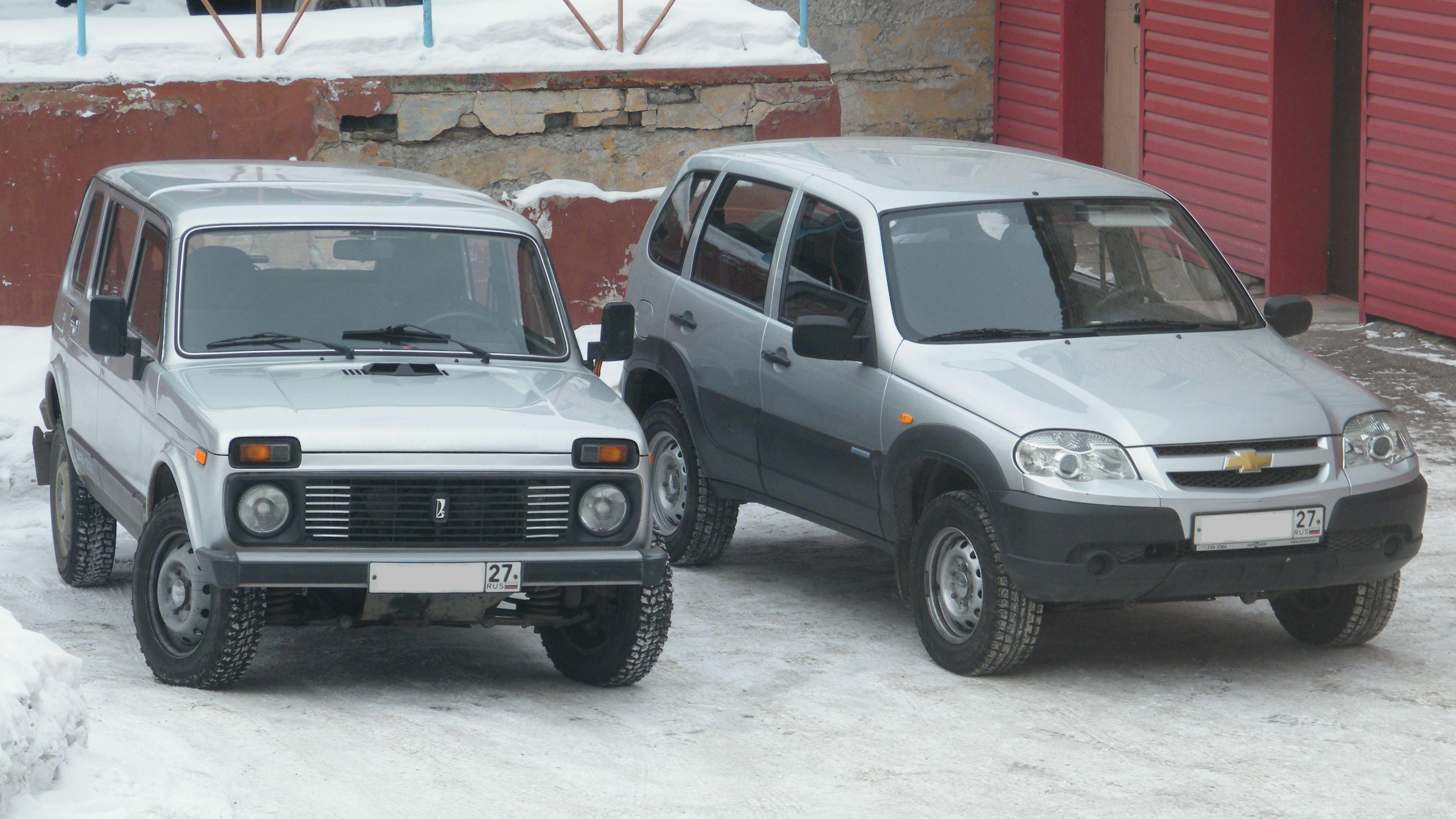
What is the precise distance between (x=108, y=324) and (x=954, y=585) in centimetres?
319

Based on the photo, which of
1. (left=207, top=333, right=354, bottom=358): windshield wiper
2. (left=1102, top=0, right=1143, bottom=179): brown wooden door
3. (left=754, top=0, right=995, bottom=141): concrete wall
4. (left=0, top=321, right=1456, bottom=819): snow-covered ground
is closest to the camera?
(left=0, top=321, right=1456, bottom=819): snow-covered ground

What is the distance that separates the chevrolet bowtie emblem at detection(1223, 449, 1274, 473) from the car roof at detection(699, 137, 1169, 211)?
5.31 ft

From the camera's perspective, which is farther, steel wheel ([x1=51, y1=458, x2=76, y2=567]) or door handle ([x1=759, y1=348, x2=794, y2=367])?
steel wheel ([x1=51, y1=458, x2=76, y2=567])

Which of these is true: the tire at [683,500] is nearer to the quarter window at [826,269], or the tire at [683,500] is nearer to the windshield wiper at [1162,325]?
the quarter window at [826,269]

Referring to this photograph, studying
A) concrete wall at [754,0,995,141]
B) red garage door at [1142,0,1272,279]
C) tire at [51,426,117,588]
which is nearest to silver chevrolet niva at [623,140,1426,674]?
tire at [51,426,117,588]

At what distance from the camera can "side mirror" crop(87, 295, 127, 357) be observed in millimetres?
6629

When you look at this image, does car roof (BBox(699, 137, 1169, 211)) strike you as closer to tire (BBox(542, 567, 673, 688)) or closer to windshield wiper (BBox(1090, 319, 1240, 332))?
windshield wiper (BBox(1090, 319, 1240, 332))

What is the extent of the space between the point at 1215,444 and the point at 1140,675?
39.1 inches

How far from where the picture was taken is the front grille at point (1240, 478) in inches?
244

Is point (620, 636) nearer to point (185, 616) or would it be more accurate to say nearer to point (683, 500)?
point (185, 616)

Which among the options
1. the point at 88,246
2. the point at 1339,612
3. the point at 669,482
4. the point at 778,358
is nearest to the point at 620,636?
the point at 778,358

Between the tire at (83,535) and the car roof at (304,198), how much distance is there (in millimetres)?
1315

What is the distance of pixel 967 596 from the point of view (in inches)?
259

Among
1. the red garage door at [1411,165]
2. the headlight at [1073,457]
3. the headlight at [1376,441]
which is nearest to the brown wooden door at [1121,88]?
the red garage door at [1411,165]
